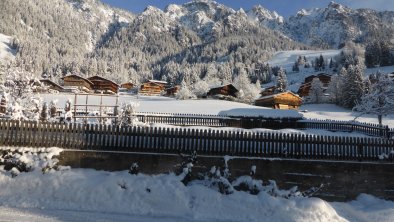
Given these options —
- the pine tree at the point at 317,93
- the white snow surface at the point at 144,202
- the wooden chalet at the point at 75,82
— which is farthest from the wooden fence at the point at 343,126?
the wooden chalet at the point at 75,82

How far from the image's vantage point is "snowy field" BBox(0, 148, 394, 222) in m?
14.5

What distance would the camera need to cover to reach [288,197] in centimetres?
1669

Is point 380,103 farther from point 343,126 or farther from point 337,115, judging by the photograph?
point 337,115

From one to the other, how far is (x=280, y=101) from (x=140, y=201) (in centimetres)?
7375

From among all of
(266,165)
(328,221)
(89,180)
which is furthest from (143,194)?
(328,221)

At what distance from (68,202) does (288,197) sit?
8802 millimetres

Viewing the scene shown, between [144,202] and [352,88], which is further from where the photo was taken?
[352,88]

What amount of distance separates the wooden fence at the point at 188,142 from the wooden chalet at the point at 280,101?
6536 centimetres

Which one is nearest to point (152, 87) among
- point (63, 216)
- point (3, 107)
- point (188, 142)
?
point (3, 107)

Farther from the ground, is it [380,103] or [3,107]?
[380,103]

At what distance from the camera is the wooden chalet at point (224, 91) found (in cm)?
10459

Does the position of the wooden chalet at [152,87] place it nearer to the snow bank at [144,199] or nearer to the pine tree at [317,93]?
the pine tree at [317,93]

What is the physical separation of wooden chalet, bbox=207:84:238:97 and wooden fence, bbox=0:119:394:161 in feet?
282

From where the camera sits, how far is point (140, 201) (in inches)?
599
